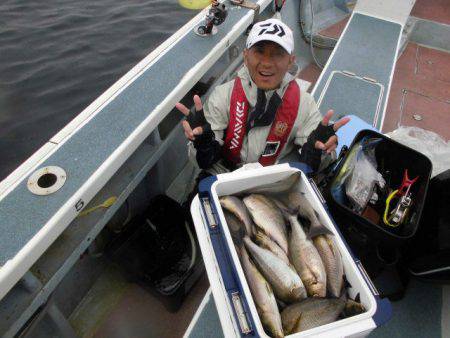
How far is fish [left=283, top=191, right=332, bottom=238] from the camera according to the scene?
1321 mm

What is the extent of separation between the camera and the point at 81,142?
1735mm

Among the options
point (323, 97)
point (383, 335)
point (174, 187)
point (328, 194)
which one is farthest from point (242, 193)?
point (323, 97)

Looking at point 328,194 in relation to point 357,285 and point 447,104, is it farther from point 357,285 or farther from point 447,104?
point 447,104

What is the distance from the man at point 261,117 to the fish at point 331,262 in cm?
76

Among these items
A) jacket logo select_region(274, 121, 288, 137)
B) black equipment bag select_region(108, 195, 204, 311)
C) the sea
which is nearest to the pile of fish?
jacket logo select_region(274, 121, 288, 137)

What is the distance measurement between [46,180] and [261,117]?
1254mm

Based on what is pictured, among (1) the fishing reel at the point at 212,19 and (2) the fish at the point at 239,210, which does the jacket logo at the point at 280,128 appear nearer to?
(2) the fish at the point at 239,210

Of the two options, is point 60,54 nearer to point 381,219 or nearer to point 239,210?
point 239,210

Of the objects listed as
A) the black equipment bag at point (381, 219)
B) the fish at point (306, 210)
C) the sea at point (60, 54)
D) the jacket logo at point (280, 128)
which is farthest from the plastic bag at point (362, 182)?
the sea at point (60, 54)

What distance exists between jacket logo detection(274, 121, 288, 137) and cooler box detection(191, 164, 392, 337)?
66 cm

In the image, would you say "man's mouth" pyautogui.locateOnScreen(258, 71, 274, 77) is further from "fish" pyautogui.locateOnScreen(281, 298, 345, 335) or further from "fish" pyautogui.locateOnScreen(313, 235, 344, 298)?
"fish" pyautogui.locateOnScreen(281, 298, 345, 335)

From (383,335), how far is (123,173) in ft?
5.59

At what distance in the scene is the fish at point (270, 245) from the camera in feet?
4.20

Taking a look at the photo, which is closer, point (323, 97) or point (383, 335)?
point (383, 335)
